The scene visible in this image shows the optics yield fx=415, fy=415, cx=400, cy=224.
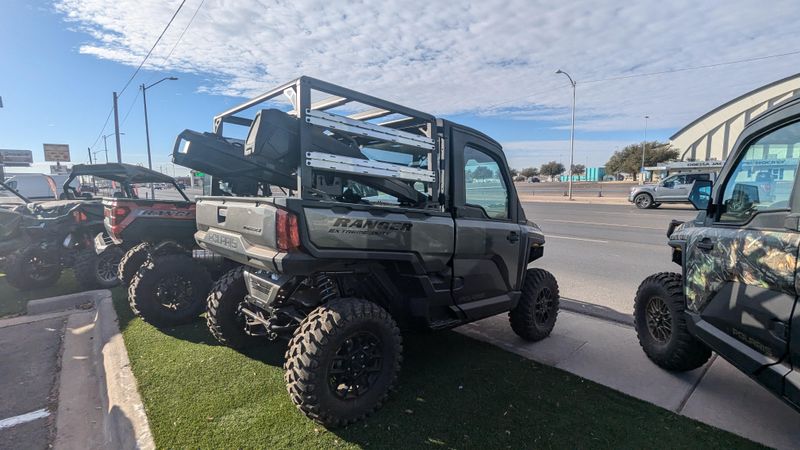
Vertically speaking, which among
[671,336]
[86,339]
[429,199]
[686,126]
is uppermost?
[686,126]

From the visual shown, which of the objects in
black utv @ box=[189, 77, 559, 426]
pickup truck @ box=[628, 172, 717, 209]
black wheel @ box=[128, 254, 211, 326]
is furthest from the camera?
pickup truck @ box=[628, 172, 717, 209]

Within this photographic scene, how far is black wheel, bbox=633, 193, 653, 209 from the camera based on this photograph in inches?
933

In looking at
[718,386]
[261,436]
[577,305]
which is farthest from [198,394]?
[577,305]

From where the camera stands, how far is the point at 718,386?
3.53m

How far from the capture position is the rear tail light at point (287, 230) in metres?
2.63

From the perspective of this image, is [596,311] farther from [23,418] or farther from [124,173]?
[124,173]

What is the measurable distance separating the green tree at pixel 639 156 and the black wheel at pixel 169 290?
70349 mm

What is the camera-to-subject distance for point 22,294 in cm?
680

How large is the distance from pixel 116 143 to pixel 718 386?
29.9 meters

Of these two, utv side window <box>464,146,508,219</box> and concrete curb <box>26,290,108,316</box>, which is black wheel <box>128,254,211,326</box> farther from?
utv side window <box>464,146,508,219</box>

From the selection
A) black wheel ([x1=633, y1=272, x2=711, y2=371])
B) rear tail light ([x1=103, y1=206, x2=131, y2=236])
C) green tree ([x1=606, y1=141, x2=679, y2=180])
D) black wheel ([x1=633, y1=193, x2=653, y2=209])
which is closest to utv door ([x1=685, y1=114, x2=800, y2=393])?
black wheel ([x1=633, y1=272, x2=711, y2=371])

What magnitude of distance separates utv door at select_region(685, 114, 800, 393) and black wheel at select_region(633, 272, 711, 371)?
0.33 m

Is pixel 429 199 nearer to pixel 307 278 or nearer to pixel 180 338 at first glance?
pixel 307 278

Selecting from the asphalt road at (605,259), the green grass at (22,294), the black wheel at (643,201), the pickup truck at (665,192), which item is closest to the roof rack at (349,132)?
the asphalt road at (605,259)
